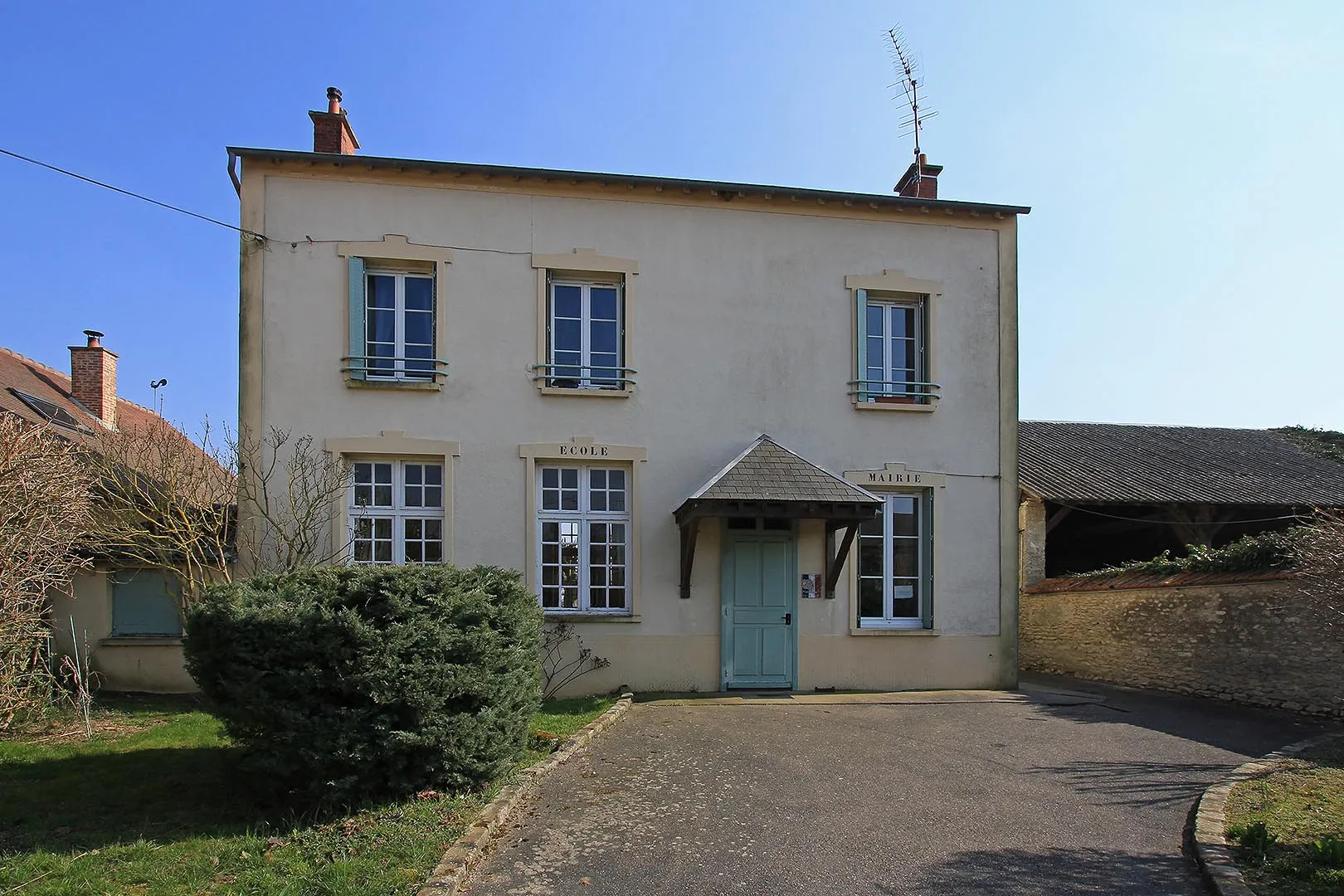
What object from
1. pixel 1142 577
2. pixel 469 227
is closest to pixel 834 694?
pixel 1142 577

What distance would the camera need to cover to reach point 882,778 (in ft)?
24.0

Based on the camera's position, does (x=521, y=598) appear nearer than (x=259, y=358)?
Yes

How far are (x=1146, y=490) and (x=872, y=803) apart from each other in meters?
13.7

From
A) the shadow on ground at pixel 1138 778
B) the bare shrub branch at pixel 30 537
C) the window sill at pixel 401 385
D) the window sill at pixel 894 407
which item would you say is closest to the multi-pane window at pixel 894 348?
the window sill at pixel 894 407

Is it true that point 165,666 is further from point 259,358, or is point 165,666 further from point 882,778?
point 882,778

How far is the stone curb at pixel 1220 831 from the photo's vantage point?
5.04m

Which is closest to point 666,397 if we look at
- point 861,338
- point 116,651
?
point 861,338

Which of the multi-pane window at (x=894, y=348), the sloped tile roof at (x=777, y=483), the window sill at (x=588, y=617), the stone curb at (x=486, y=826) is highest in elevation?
the multi-pane window at (x=894, y=348)

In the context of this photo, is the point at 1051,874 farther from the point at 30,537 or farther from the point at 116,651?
the point at 116,651

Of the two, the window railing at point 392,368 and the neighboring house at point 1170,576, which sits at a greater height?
the window railing at point 392,368

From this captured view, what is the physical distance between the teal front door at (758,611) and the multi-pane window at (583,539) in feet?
4.29

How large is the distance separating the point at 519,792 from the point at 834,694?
5863 mm

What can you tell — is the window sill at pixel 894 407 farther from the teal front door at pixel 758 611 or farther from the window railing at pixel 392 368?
the window railing at pixel 392 368

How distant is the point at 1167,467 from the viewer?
19.6 metres
